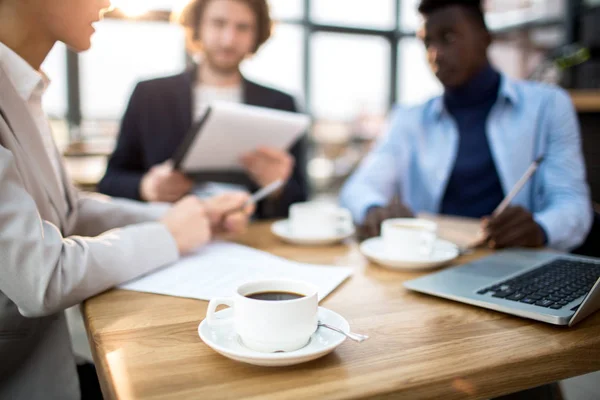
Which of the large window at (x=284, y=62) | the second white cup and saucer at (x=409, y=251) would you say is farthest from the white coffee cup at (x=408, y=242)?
the large window at (x=284, y=62)

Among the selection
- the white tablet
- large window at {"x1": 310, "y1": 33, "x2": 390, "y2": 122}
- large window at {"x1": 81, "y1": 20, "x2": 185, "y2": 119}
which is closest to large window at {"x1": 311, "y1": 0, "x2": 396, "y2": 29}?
large window at {"x1": 310, "y1": 33, "x2": 390, "y2": 122}

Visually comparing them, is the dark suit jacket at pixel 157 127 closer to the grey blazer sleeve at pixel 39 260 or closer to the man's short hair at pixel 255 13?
the man's short hair at pixel 255 13

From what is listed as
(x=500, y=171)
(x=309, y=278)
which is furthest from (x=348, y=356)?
(x=500, y=171)

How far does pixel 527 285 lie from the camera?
83cm

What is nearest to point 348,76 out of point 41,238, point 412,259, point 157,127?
point 157,127

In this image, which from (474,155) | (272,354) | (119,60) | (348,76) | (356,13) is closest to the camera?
(272,354)

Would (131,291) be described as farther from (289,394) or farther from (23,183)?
(289,394)

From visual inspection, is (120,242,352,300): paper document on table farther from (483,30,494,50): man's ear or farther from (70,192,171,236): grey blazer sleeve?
(483,30,494,50): man's ear

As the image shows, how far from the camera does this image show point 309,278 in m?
0.93

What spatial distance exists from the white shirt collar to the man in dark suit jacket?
→ 2.77ft

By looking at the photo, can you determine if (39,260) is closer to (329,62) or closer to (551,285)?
(551,285)

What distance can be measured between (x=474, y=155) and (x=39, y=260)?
4.94 ft

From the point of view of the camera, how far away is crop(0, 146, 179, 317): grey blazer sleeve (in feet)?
2.23

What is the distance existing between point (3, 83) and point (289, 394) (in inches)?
27.3
